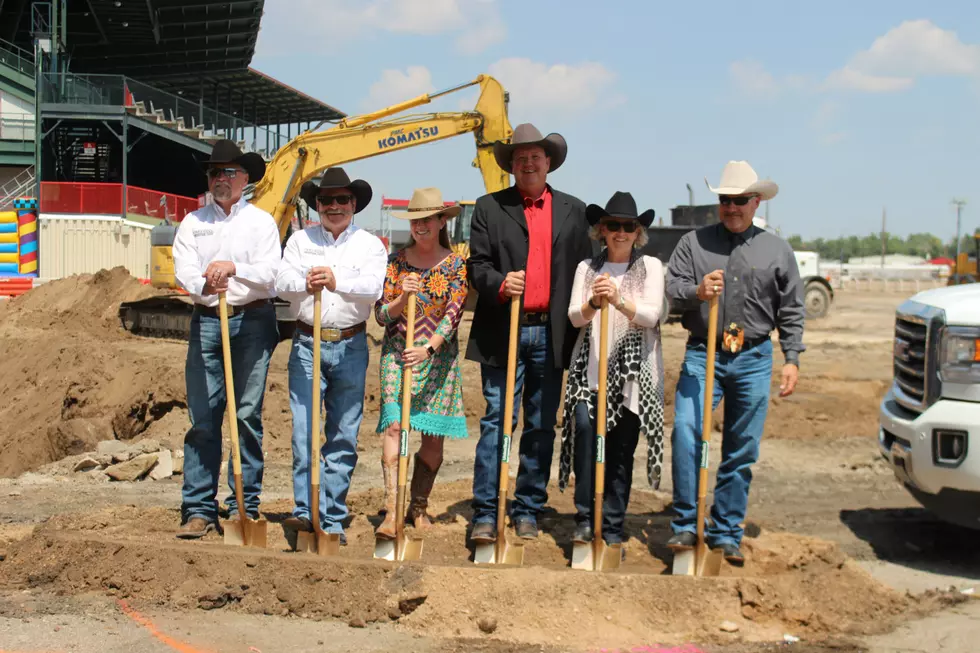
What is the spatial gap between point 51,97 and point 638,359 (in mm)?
29885

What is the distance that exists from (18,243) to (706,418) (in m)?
27.7

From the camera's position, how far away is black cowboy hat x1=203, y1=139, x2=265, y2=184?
629 cm

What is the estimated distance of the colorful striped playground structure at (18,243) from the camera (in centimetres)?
2920

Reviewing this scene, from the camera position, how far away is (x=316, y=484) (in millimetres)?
5973

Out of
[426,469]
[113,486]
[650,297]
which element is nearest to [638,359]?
[650,297]

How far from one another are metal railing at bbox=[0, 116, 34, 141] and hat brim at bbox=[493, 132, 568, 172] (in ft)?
96.6

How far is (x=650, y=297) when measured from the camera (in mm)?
5895

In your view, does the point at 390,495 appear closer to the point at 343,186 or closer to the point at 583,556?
the point at 583,556

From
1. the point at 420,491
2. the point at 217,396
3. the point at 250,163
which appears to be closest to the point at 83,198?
the point at 250,163

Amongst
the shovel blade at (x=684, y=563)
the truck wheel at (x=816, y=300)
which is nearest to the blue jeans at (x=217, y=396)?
the shovel blade at (x=684, y=563)

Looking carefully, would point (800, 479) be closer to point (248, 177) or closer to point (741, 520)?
point (741, 520)

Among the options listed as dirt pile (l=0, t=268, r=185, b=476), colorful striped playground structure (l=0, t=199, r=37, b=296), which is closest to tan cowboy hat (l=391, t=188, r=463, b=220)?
dirt pile (l=0, t=268, r=185, b=476)

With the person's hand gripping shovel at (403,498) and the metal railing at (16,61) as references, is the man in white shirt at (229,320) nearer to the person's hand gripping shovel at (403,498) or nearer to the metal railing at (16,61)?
the person's hand gripping shovel at (403,498)

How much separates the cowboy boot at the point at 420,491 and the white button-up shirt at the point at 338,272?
1.05 m
